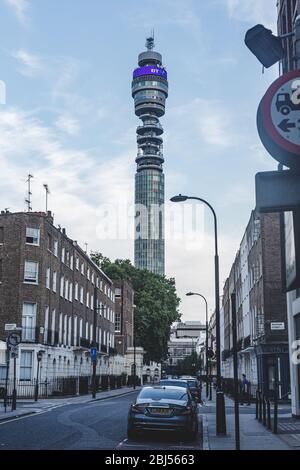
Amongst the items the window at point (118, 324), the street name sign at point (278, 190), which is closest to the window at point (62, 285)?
the window at point (118, 324)

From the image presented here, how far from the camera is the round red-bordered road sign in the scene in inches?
150

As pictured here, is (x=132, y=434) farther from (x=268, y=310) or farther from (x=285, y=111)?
(x=268, y=310)

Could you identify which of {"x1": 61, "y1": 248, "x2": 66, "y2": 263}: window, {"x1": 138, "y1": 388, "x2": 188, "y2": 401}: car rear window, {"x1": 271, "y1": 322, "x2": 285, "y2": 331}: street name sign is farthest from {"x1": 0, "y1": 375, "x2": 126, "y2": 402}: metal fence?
{"x1": 138, "y1": 388, "x2": 188, "y2": 401}: car rear window

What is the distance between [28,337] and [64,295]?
8.56m

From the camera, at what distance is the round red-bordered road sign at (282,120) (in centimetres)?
382

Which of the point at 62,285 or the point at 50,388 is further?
the point at 62,285

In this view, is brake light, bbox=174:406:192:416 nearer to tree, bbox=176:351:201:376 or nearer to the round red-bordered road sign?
the round red-bordered road sign

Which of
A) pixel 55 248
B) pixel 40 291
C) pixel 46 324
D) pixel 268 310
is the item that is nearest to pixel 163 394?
pixel 268 310

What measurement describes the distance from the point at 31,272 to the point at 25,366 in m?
6.67

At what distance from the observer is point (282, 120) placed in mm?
4051

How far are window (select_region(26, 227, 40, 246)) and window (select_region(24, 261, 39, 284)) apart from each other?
146 cm

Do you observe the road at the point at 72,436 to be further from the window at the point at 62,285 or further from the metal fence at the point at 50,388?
the window at the point at 62,285

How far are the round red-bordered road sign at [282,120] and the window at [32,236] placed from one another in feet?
131
